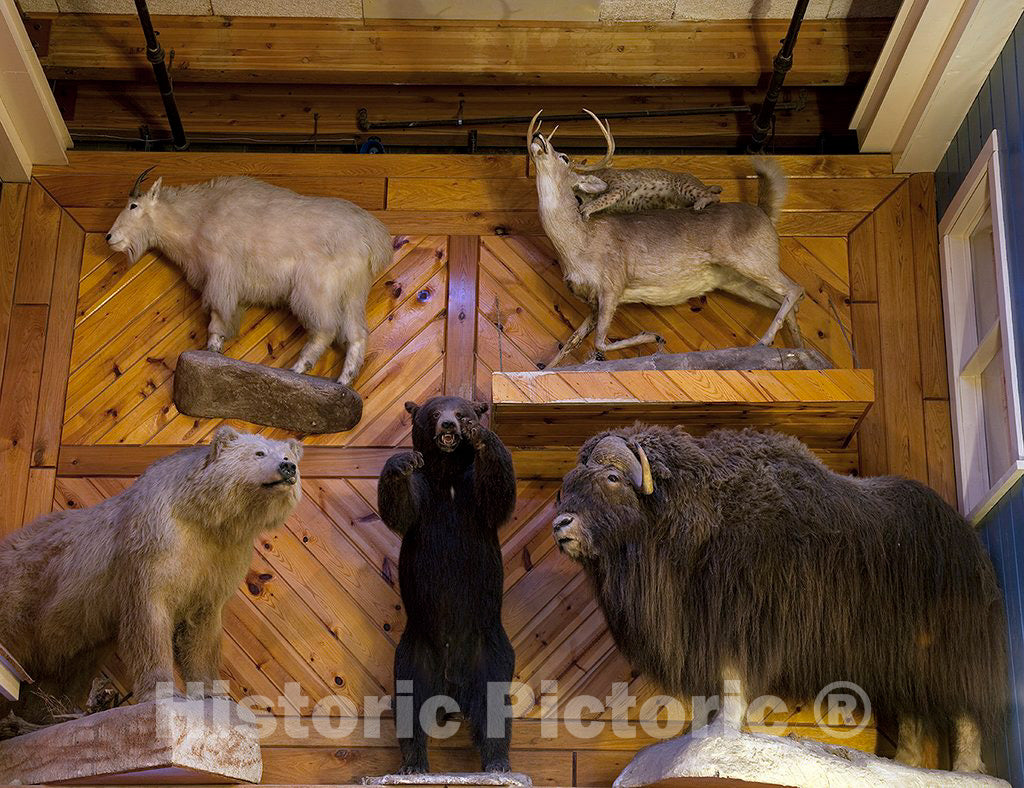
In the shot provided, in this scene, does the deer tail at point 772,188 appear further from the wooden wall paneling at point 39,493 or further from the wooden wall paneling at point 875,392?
the wooden wall paneling at point 39,493

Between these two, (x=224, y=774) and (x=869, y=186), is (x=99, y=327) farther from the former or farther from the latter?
(x=869, y=186)

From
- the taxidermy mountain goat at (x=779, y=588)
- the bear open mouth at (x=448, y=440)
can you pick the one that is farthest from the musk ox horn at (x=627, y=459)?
the bear open mouth at (x=448, y=440)

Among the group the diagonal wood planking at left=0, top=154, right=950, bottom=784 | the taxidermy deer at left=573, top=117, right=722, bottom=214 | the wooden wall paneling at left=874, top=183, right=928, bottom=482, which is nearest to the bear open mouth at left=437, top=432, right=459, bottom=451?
the diagonal wood planking at left=0, top=154, right=950, bottom=784

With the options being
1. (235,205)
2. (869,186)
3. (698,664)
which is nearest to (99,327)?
(235,205)

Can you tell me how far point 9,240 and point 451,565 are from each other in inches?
87.7

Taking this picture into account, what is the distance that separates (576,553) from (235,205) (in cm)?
195

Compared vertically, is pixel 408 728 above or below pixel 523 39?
below

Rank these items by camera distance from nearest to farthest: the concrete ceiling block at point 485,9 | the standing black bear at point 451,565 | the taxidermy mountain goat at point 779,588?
the taxidermy mountain goat at point 779,588
the standing black bear at point 451,565
the concrete ceiling block at point 485,9

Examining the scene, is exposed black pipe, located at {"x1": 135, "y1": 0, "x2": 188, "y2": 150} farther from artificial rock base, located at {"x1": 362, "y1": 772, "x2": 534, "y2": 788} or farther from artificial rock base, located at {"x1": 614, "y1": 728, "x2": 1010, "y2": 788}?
artificial rock base, located at {"x1": 614, "y1": 728, "x2": 1010, "y2": 788}

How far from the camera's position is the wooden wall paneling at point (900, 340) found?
452 cm

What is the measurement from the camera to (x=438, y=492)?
4008 mm

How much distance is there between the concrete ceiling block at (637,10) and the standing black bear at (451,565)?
1.98m

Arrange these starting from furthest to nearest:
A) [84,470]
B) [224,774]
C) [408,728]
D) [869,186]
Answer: [869,186]
[84,470]
[408,728]
[224,774]

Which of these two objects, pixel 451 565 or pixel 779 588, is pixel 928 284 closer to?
pixel 779 588
